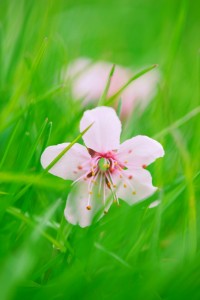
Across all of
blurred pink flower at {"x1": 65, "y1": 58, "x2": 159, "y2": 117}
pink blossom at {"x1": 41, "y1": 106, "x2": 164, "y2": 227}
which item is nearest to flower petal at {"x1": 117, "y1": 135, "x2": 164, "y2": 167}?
pink blossom at {"x1": 41, "y1": 106, "x2": 164, "y2": 227}

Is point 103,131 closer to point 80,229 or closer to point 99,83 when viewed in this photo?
point 80,229

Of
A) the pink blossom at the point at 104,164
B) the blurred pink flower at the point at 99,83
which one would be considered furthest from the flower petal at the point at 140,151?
the blurred pink flower at the point at 99,83

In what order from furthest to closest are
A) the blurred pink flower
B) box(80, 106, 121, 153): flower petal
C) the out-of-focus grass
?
the blurred pink flower → box(80, 106, 121, 153): flower petal → the out-of-focus grass

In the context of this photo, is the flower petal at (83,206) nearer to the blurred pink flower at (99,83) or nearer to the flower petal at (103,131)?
the flower petal at (103,131)

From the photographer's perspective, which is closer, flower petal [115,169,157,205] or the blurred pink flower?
flower petal [115,169,157,205]

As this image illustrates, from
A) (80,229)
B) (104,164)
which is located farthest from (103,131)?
(80,229)

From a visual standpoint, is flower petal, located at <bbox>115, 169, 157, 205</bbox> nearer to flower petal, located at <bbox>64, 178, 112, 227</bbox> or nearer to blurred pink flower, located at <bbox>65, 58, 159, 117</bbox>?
flower petal, located at <bbox>64, 178, 112, 227</bbox>

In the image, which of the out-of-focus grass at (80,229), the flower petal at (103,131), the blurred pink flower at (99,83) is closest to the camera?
the out-of-focus grass at (80,229)

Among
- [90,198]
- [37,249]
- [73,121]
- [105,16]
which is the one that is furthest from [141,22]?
[37,249]
